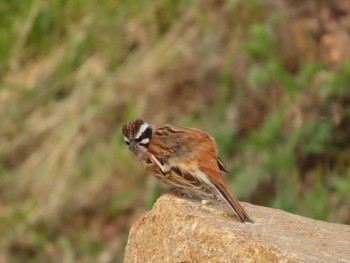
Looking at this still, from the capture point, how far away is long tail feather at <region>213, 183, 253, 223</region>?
233 inches

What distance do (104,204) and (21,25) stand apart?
7.35ft

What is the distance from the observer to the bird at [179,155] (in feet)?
20.6

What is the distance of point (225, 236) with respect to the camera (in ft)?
17.9

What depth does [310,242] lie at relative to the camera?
18.9 ft

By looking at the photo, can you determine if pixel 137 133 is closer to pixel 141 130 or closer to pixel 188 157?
pixel 141 130

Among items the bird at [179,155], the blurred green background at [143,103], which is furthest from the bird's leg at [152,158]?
the blurred green background at [143,103]

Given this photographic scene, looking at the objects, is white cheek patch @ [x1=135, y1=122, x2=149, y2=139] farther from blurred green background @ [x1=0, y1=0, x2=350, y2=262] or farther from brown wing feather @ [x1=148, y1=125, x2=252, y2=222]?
blurred green background @ [x1=0, y1=0, x2=350, y2=262]

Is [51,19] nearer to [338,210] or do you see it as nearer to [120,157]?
[120,157]

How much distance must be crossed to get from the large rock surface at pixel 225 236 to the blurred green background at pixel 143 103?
4.21 m

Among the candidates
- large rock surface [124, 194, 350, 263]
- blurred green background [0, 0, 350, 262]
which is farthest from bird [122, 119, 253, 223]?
blurred green background [0, 0, 350, 262]

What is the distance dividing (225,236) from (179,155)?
1093 mm

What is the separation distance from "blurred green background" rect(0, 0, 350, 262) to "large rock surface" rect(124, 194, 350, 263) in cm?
421

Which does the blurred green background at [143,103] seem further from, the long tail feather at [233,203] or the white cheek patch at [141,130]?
the long tail feather at [233,203]

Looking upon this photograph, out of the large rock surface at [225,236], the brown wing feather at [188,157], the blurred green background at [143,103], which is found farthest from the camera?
the blurred green background at [143,103]
